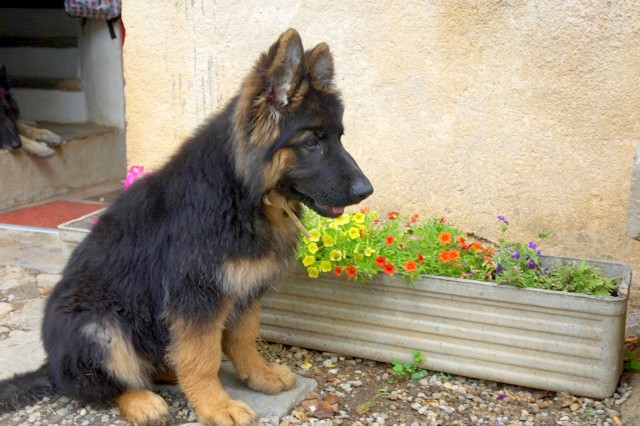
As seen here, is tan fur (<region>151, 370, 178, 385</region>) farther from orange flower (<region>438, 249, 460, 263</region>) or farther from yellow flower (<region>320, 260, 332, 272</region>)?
orange flower (<region>438, 249, 460, 263</region>)

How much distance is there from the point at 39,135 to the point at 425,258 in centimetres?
557

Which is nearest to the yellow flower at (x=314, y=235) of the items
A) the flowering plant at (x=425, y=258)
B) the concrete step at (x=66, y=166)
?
the flowering plant at (x=425, y=258)

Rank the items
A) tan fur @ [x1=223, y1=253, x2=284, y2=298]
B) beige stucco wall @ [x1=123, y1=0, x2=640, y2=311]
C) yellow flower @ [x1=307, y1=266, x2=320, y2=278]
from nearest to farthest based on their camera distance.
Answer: tan fur @ [x1=223, y1=253, x2=284, y2=298]
yellow flower @ [x1=307, y1=266, x2=320, y2=278]
beige stucco wall @ [x1=123, y1=0, x2=640, y2=311]

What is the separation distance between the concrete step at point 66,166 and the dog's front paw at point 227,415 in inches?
197

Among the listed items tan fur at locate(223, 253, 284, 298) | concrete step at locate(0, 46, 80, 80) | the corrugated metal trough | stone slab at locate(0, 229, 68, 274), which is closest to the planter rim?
the corrugated metal trough

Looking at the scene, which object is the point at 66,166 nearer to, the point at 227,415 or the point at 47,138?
the point at 47,138

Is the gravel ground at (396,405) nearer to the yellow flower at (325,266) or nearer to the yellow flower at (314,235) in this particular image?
the yellow flower at (325,266)

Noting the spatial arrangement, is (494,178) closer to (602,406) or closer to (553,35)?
(553,35)

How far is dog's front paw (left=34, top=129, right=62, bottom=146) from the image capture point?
8.09 metres

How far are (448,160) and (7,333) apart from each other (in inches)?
127

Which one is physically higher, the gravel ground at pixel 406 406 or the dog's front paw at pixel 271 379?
the dog's front paw at pixel 271 379

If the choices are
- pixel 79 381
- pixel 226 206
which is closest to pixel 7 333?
pixel 79 381

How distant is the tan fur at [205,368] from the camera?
3.38 metres

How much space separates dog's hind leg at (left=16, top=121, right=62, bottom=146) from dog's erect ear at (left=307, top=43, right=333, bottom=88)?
18.4 ft
